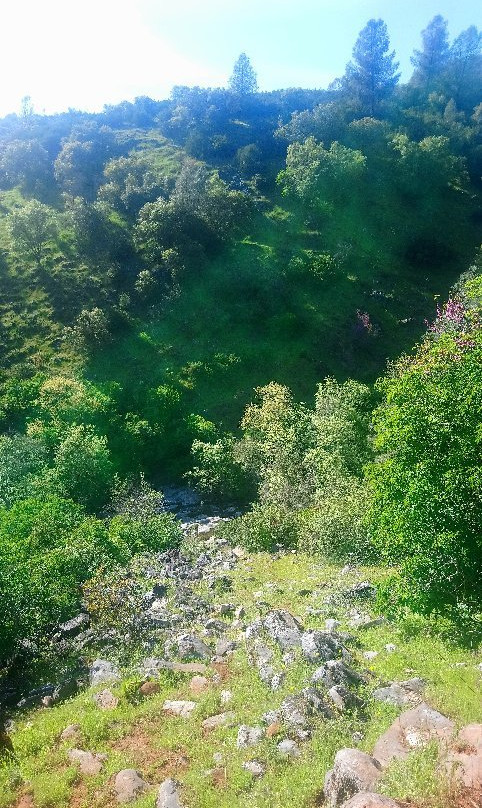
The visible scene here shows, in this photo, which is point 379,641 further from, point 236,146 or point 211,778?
point 236,146

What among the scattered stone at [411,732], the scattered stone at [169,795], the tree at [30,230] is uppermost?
the tree at [30,230]

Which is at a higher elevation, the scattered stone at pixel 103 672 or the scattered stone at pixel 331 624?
the scattered stone at pixel 331 624

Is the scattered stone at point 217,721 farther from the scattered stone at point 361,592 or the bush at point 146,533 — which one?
the bush at point 146,533

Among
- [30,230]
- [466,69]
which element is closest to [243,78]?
[466,69]

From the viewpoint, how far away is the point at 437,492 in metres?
15.1

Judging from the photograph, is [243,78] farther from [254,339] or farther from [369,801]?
[369,801]

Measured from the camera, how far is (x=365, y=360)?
191ft

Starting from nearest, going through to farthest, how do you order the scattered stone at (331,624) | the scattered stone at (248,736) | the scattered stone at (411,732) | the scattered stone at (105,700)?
1. the scattered stone at (411,732)
2. the scattered stone at (248,736)
3. the scattered stone at (105,700)
4. the scattered stone at (331,624)

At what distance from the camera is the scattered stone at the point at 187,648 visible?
57.8 feet

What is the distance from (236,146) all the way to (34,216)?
161ft

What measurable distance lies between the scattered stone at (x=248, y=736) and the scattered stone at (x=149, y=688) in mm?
3977

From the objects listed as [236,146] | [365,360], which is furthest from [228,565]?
[236,146]

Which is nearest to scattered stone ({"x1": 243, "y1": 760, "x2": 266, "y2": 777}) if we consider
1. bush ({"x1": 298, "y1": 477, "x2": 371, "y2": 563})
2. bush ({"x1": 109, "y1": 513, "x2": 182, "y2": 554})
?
bush ({"x1": 298, "y1": 477, "x2": 371, "y2": 563})

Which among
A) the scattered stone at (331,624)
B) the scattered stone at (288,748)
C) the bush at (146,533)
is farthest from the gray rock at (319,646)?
the bush at (146,533)
